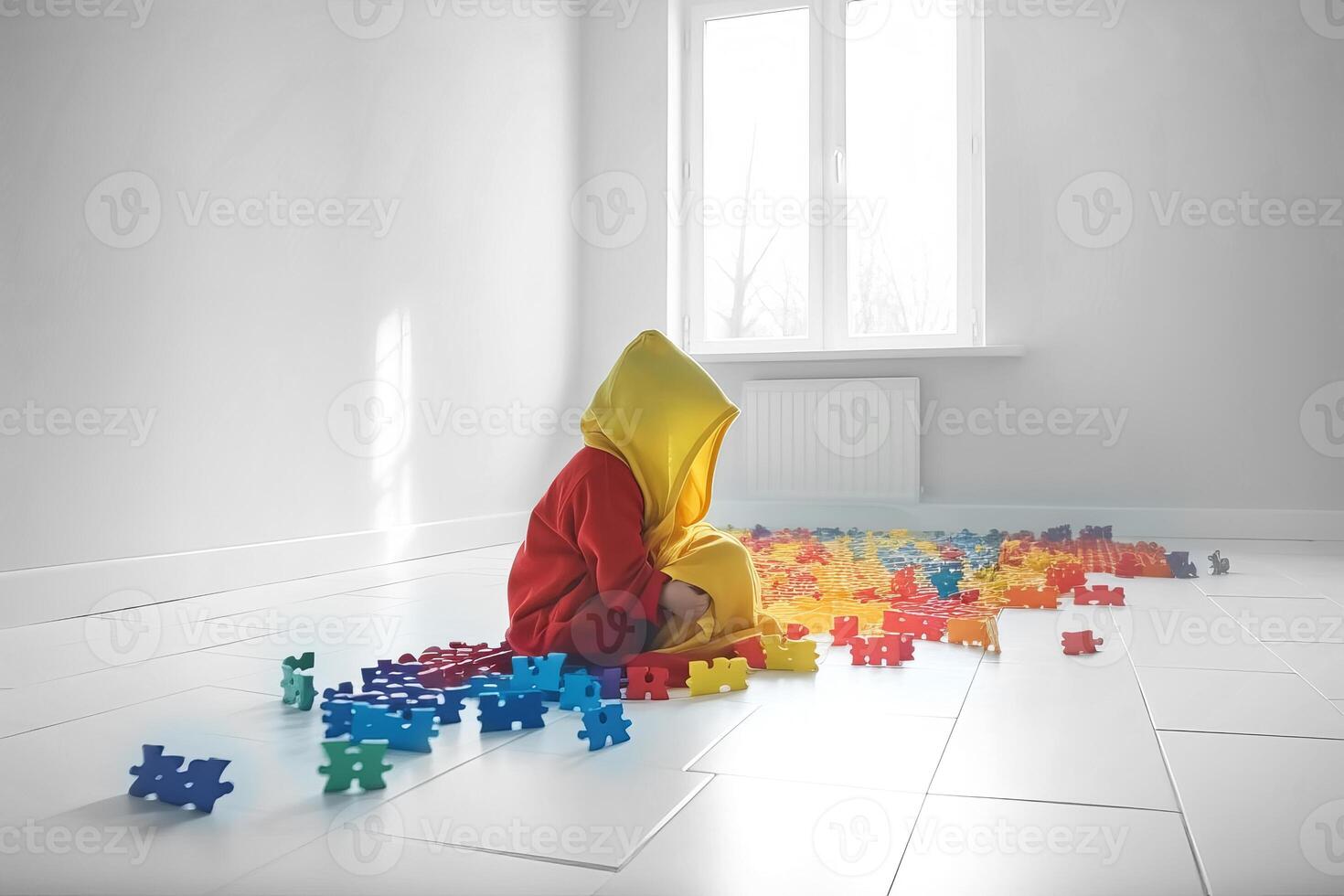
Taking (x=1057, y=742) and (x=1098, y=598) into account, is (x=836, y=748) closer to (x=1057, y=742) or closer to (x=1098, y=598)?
(x=1057, y=742)

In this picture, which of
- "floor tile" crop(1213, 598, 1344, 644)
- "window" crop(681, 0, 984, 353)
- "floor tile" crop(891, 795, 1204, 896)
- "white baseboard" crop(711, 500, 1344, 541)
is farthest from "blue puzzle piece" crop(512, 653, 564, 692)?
"window" crop(681, 0, 984, 353)

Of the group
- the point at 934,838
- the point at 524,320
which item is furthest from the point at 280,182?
the point at 934,838

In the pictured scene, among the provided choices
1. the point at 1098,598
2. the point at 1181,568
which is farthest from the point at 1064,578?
the point at 1181,568

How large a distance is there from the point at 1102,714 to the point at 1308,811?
448 mm

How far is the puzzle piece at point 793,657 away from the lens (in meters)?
1.97

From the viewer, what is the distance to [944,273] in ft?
16.2

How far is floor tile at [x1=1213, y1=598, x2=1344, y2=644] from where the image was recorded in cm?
225

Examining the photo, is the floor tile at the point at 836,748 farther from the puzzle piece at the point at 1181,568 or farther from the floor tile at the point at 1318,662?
the puzzle piece at the point at 1181,568

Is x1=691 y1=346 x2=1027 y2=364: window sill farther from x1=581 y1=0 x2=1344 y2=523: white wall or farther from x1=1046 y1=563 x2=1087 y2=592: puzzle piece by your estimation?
x1=1046 y1=563 x2=1087 y2=592: puzzle piece

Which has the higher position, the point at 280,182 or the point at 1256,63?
the point at 1256,63

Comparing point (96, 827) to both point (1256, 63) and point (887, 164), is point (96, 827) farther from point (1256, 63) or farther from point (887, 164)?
point (1256, 63)

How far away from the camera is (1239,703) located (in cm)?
168

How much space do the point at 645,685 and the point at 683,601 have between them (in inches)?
8.1

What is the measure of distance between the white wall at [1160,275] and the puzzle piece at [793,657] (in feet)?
9.85
